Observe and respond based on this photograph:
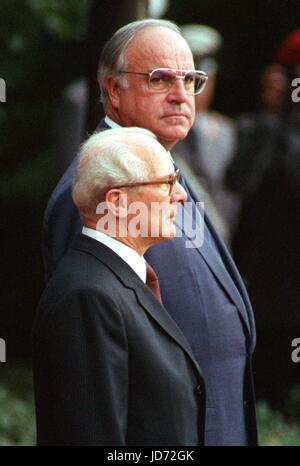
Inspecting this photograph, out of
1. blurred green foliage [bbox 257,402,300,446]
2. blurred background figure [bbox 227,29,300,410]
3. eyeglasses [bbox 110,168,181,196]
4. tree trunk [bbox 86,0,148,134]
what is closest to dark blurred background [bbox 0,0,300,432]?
blurred background figure [bbox 227,29,300,410]

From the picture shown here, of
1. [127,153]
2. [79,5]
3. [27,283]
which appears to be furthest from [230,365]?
[27,283]

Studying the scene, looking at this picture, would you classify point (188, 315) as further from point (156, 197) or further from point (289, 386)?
point (289, 386)

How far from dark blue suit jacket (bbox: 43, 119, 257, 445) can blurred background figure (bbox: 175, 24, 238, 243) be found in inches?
122

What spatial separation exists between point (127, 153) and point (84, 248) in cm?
29

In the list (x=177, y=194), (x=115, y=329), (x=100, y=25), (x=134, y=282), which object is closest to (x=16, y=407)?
(x=100, y=25)

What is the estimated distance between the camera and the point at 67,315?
3547 mm

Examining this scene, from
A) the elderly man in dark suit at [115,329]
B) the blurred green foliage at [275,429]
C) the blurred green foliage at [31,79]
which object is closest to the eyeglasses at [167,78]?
the elderly man in dark suit at [115,329]

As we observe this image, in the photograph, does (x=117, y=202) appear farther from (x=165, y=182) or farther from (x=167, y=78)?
(x=167, y=78)

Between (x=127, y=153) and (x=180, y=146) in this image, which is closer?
(x=127, y=153)

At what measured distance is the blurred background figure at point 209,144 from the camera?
7684 millimetres

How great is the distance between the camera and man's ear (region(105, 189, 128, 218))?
12.3 ft

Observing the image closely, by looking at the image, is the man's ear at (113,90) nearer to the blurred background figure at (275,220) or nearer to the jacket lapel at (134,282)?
the jacket lapel at (134,282)

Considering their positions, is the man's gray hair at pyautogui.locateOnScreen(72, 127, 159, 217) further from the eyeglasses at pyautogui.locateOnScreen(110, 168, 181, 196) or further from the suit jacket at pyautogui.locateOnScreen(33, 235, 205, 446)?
the suit jacket at pyautogui.locateOnScreen(33, 235, 205, 446)

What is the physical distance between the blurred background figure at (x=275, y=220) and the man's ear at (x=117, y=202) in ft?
12.6
